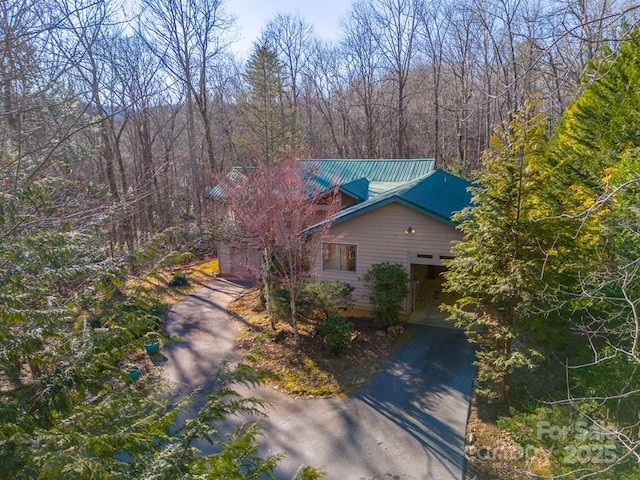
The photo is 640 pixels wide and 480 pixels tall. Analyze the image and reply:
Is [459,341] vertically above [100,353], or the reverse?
[100,353]

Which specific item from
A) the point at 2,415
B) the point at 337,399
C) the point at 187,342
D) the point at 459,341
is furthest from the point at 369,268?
the point at 2,415

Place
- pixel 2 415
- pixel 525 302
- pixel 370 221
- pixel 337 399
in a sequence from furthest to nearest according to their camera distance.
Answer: pixel 370 221 < pixel 337 399 < pixel 525 302 < pixel 2 415

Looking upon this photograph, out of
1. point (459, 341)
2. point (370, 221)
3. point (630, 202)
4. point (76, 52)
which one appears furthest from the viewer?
point (370, 221)

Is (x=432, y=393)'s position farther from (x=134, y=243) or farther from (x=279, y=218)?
(x=134, y=243)

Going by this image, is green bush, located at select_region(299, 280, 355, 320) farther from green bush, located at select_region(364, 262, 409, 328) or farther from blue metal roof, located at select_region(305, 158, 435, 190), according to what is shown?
blue metal roof, located at select_region(305, 158, 435, 190)

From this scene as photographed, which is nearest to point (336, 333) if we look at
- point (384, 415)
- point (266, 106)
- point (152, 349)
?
point (384, 415)

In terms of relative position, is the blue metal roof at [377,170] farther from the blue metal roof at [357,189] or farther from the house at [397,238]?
the house at [397,238]

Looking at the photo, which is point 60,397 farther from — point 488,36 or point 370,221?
point 488,36

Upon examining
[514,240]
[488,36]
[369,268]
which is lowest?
[369,268]
